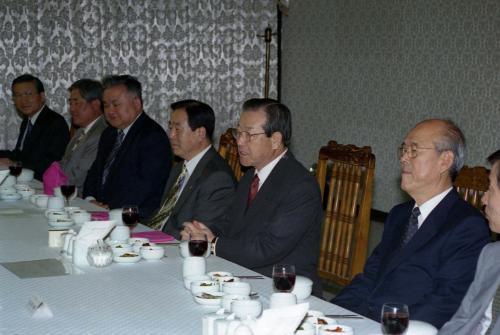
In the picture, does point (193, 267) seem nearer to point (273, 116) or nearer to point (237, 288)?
point (237, 288)

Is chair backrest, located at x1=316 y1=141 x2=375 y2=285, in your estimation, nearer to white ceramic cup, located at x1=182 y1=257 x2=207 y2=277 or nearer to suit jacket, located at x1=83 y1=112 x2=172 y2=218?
white ceramic cup, located at x1=182 y1=257 x2=207 y2=277

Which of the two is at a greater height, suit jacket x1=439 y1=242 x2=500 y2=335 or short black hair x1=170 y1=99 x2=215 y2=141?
short black hair x1=170 y1=99 x2=215 y2=141

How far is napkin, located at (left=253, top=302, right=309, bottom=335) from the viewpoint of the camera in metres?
1.71

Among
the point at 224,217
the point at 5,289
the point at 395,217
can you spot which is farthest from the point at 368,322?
the point at 224,217

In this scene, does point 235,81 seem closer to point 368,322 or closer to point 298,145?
point 298,145

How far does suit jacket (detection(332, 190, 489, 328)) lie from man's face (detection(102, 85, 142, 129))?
2419 mm

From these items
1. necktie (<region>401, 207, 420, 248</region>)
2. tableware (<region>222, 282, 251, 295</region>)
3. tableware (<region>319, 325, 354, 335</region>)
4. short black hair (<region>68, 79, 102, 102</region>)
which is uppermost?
short black hair (<region>68, 79, 102, 102</region>)

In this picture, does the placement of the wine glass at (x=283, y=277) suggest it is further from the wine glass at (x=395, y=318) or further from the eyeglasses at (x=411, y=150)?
the eyeglasses at (x=411, y=150)

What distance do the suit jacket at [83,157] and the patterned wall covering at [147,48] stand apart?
2.09 m

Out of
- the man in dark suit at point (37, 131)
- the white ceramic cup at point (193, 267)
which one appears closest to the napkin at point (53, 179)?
the man in dark suit at point (37, 131)

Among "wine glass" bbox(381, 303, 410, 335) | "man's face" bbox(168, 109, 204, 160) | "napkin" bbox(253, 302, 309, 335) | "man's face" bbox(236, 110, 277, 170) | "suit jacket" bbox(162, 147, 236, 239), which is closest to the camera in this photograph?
"napkin" bbox(253, 302, 309, 335)

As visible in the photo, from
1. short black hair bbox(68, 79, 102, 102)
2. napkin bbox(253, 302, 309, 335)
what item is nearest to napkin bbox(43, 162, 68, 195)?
short black hair bbox(68, 79, 102, 102)

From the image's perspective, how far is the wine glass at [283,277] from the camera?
222 centimetres

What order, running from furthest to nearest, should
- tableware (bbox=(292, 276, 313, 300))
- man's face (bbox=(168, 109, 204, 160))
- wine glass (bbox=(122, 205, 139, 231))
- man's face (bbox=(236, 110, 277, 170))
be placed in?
man's face (bbox=(168, 109, 204, 160)) < man's face (bbox=(236, 110, 277, 170)) < wine glass (bbox=(122, 205, 139, 231)) < tableware (bbox=(292, 276, 313, 300))
